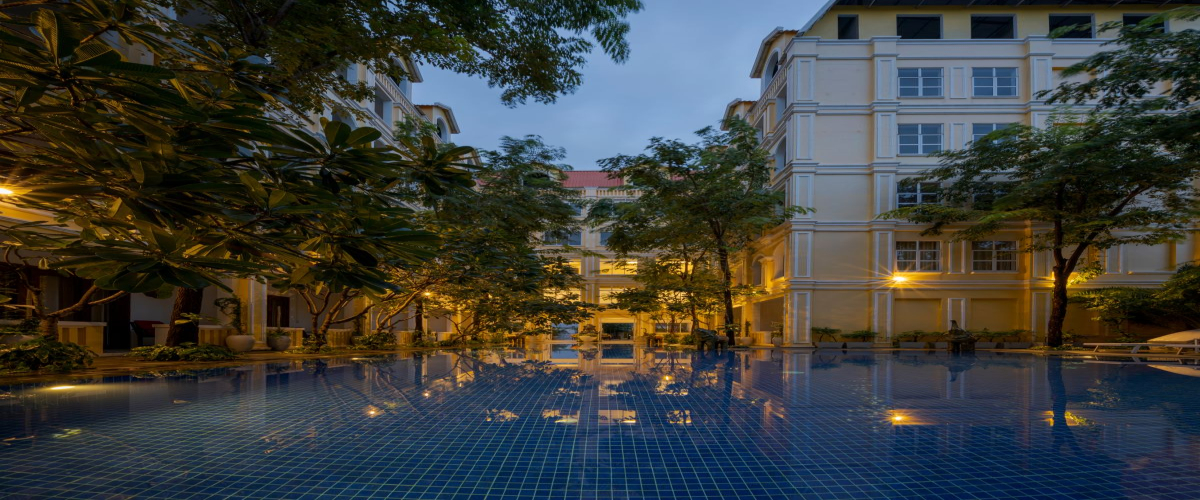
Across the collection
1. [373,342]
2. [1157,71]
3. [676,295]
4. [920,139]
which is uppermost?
[920,139]

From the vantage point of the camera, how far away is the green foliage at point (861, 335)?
2023cm

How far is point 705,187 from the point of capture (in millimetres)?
17266

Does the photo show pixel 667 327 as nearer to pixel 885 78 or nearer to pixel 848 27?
pixel 885 78

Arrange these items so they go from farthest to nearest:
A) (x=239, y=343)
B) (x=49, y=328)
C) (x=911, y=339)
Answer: (x=911, y=339) → (x=239, y=343) → (x=49, y=328)

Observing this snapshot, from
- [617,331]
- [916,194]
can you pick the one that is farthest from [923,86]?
[617,331]

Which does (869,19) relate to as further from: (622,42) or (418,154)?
(418,154)

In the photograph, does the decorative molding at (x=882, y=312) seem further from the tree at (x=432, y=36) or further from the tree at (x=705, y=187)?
the tree at (x=432, y=36)

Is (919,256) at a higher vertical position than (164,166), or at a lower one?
higher

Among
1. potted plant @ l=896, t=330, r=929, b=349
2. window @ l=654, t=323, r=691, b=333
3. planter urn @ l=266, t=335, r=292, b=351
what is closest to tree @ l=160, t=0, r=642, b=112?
planter urn @ l=266, t=335, r=292, b=351

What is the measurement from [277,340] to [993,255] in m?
24.8

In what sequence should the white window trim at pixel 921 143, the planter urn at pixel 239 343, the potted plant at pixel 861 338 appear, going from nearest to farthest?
the planter urn at pixel 239 343 → the potted plant at pixel 861 338 → the white window trim at pixel 921 143

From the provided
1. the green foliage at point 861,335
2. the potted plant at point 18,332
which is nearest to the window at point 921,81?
the green foliage at point 861,335

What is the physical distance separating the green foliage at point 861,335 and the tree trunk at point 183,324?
2012 centimetres

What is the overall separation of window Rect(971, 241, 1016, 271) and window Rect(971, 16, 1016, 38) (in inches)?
325
